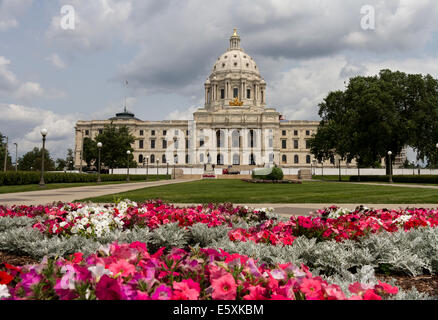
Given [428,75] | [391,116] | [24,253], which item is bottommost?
[24,253]

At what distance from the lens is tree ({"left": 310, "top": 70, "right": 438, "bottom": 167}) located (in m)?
42.7

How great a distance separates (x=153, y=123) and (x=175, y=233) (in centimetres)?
11907

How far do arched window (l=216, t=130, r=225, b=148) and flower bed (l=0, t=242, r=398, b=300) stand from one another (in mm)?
111060

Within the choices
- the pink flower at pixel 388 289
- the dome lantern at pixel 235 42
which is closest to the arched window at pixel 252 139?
the dome lantern at pixel 235 42

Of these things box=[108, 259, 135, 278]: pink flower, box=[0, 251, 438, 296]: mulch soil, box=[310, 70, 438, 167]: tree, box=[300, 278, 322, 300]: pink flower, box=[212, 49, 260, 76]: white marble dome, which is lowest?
box=[0, 251, 438, 296]: mulch soil

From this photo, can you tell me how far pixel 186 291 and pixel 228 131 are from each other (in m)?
112

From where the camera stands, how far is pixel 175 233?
222 inches

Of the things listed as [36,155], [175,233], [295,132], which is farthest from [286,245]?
[36,155]

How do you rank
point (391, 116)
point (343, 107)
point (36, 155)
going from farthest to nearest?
1. point (36, 155)
2. point (343, 107)
3. point (391, 116)

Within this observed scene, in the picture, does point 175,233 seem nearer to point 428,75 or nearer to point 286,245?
point 286,245

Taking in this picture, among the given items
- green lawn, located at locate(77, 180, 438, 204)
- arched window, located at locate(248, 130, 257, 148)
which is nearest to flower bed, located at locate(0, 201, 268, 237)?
green lawn, located at locate(77, 180, 438, 204)

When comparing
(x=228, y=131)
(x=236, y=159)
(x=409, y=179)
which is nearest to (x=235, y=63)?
(x=228, y=131)

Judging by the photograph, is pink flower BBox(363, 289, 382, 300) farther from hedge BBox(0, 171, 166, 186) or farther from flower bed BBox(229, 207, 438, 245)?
hedge BBox(0, 171, 166, 186)

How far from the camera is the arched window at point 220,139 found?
113750 millimetres
